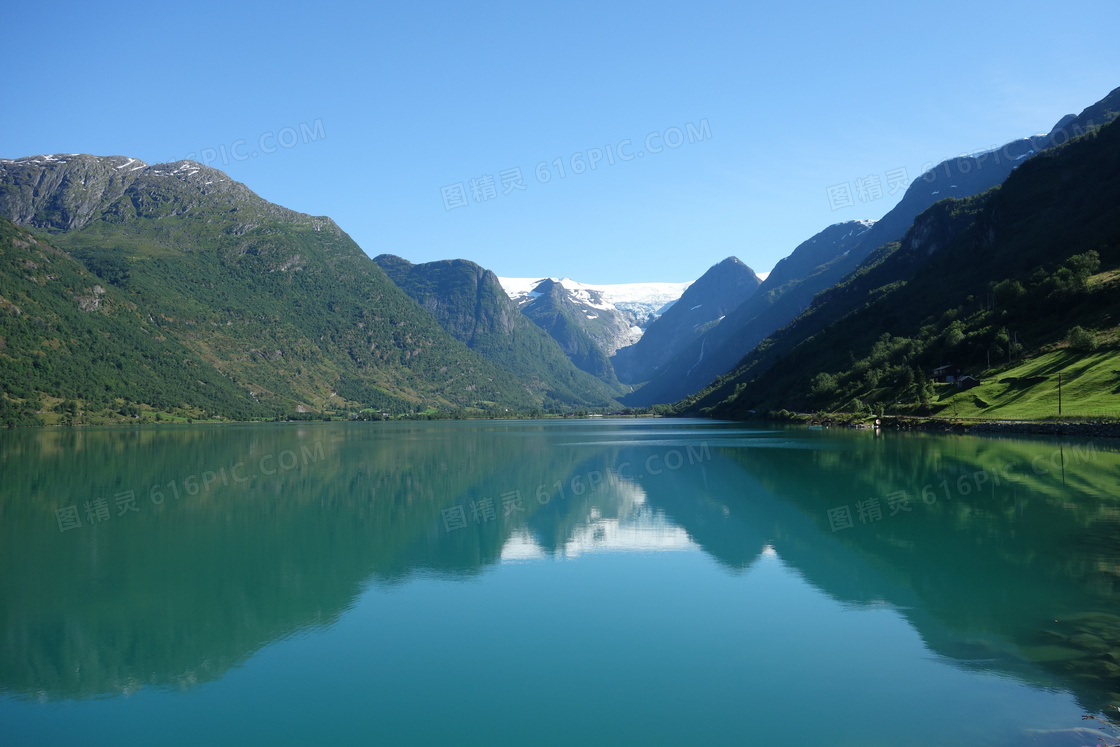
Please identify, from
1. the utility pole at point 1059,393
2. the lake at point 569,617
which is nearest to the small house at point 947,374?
the utility pole at point 1059,393

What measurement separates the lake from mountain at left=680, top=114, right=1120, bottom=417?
60394 mm

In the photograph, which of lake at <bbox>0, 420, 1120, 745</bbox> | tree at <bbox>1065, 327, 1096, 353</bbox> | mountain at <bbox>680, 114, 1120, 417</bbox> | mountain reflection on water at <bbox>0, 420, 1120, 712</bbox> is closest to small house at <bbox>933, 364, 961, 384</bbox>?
mountain at <bbox>680, 114, 1120, 417</bbox>

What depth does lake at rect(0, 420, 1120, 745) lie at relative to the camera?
12.1 m

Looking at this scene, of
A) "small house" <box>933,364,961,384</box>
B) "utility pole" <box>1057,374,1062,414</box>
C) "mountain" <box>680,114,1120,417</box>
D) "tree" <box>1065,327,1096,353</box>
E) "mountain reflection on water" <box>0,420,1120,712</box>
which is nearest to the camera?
"mountain reflection on water" <box>0,420,1120,712</box>

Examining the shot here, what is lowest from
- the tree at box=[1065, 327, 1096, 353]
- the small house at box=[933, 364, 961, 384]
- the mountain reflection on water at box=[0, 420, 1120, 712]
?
the mountain reflection on water at box=[0, 420, 1120, 712]

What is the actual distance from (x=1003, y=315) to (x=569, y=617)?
409ft

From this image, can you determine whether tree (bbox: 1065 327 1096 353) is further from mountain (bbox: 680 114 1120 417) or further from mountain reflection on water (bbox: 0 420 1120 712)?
mountain reflection on water (bbox: 0 420 1120 712)

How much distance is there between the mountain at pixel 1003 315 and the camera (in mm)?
90562

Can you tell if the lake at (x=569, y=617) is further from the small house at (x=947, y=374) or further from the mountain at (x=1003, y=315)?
the small house at (x=947, y=374)

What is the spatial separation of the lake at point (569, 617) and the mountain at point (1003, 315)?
198 feet

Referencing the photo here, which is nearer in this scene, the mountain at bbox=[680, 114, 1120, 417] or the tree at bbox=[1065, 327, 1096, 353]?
the tree at bbox=[1065, 327, 1096, 353]

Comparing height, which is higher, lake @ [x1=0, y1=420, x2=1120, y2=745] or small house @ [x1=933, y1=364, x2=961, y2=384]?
small house @ [x1=933, y1=364, x2=961, y2=384]

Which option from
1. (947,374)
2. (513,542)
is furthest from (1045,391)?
(513,542)

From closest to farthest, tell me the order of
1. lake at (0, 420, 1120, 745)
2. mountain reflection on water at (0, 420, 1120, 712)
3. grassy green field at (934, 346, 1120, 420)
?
lake at (0, 420, 1120, 745) → mountain reflection on water at (0, 420, 1120, 712) → grassy green field at (934, 346, 1120, 420)
